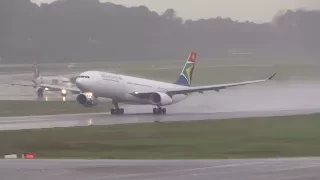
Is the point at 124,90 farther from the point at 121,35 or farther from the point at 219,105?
the point at 121,35

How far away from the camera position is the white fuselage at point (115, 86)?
185 feet

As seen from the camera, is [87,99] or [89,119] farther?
[87,99]

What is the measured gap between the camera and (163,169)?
22922mm

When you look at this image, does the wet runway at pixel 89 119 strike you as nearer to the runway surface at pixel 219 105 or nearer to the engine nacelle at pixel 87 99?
the runway surface at pixel 219 105

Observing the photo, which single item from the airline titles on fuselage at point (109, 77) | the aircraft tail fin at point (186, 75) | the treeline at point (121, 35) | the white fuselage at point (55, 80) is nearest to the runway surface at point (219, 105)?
the white fuselage at point (55, 80)

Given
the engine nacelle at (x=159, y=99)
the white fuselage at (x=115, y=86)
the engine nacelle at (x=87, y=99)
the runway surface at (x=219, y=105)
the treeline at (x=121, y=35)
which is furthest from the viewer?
the treeline at (x=121, y=35)

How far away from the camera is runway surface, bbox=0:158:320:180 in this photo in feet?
69.2

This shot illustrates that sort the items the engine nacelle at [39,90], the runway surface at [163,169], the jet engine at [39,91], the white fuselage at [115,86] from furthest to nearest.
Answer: the engine nacelle at [39,90]
the jet engine at [39,91]
the white fuselage at [115,86]
the runway surface at [163,169]

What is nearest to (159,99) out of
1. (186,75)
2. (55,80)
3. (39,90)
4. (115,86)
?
(115,86)

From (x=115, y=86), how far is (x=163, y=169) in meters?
34.7

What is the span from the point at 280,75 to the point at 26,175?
55728mm

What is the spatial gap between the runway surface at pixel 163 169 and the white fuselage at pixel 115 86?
30.1m

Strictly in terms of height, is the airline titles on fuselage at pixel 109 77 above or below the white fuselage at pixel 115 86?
above

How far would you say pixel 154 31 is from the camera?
8756cm
